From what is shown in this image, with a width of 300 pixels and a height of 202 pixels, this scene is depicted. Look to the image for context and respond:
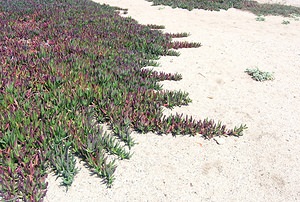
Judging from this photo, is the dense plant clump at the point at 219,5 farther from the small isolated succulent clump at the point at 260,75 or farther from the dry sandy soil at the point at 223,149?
the small isolated succulent clump at the point at 260,75

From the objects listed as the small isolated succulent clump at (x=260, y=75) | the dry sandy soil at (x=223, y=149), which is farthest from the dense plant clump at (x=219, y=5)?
the small isolated succulent clump at (x=260, y=75)

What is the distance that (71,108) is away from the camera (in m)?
4.55

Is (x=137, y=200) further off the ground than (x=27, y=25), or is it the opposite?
(x=27, y=25)

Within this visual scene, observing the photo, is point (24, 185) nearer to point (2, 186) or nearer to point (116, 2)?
point (2, 186)

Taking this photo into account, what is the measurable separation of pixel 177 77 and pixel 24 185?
16.0 feet

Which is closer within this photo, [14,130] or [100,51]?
[14,130]

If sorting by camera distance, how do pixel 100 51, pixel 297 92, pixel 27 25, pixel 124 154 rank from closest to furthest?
1. pixel 124 154
2. pixel 297 92
3. pixel 100 51
4. pixel 27 25

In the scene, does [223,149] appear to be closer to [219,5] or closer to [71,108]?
[71,108]

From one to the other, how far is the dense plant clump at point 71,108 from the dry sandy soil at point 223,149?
0.22 metres

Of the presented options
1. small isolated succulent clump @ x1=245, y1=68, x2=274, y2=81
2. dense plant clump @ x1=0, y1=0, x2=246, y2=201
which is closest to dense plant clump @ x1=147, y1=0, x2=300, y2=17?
dense plant clump @ x1=0, y1=0, x2=246, y2=201

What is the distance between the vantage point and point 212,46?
10594 mm

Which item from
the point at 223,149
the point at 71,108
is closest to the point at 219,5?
the point at 223,149

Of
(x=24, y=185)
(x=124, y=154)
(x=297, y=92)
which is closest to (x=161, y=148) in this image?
(x=124, y=154)

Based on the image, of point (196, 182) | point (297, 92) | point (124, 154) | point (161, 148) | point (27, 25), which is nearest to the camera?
point (196, 182)
